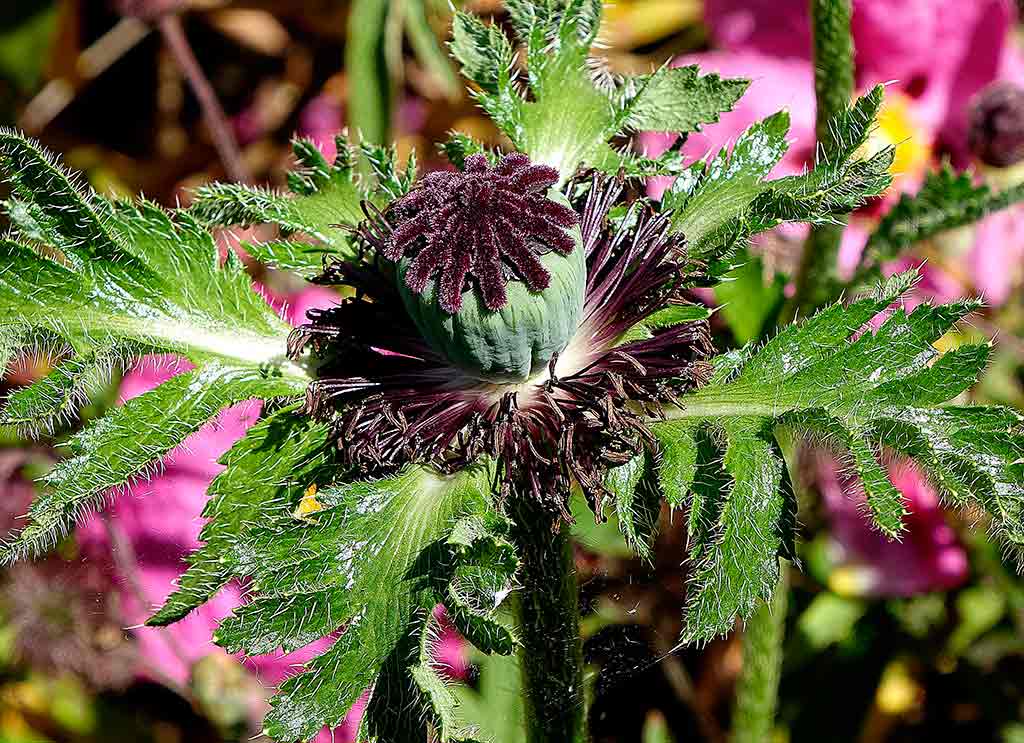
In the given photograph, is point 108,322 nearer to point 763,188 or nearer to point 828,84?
point 763,188

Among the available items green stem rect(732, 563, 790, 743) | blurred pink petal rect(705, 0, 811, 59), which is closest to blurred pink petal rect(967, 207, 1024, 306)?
blurred pink petal rect(705, 0, 811, 59)

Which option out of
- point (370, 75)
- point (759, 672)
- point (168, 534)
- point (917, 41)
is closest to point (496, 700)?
point (759, 672)

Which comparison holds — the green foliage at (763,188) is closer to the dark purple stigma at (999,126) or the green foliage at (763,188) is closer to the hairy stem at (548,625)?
the hairy stem at (548,625)

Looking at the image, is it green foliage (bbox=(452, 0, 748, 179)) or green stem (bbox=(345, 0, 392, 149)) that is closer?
green foliage (bbox=(452, 0, 748, 179))

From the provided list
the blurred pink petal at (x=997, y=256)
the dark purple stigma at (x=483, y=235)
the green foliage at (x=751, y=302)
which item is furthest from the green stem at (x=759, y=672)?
the blurred pink petal at (x=997, y=256)

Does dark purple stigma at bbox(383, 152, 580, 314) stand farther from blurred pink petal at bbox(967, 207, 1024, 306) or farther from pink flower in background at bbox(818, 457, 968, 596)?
blurred pink petal at bbox(967, 207, 1024, 306)

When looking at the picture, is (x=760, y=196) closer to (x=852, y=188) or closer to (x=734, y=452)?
(x=852, y=188)

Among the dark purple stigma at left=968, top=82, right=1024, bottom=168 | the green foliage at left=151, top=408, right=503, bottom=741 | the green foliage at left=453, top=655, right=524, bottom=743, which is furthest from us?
the dark purple stigma at left=968, top=82, right=1024, bottom=168
